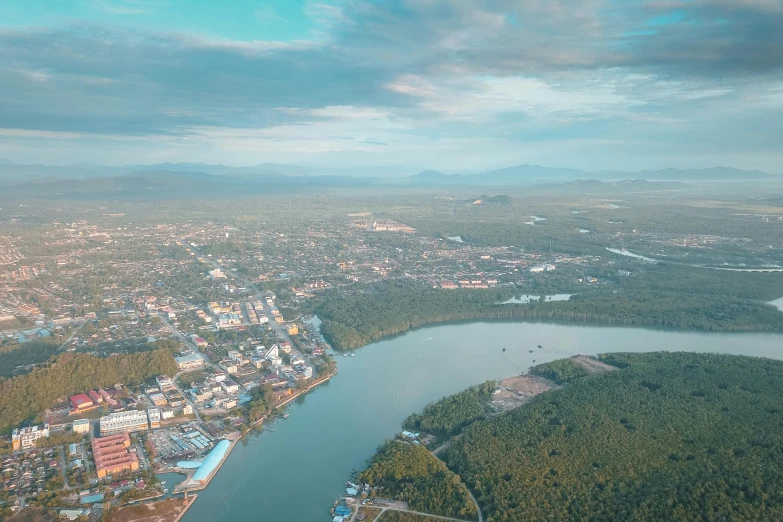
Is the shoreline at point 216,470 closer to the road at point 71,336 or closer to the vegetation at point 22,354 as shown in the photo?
the vegetation at point 22,354

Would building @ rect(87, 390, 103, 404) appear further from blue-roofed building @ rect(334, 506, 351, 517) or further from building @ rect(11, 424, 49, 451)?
blue-roofed building @ rect(334, 506, 351, 517)

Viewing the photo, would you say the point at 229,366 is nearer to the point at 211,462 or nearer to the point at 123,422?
the point at 123,422

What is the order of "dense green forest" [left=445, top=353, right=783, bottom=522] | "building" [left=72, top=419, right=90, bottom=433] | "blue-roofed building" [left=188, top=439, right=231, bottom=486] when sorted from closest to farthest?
"dense green forest" [left=445, top=353, right=783, bottom=522], "blue-roofed building" [left=188, top=439, right=231, bottom=486], "building" [left=72, top=419, right=90, bottom=433]

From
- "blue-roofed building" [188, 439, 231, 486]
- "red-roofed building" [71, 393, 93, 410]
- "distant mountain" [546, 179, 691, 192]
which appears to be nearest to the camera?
"blue-roofed building" [188, 439, 231, 486]

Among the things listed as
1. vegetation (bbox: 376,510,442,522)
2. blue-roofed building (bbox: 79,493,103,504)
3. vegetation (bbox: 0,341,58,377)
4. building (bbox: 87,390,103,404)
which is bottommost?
vegetation (bbox: 376,510,442,522)

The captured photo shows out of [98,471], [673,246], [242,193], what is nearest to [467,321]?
[98,471]

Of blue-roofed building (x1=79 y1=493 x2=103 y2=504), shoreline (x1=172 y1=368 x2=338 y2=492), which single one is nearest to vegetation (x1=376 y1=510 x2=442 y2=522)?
shoreline (x1=172 y1=368 x2=338 y2=492)
